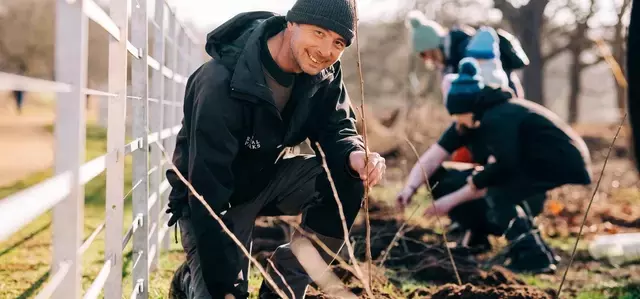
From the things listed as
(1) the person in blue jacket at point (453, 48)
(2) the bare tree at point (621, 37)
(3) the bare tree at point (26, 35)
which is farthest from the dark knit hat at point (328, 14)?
(3) the bare tree at point (26, 35)

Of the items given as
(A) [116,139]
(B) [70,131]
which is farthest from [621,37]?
(B) [70,131]

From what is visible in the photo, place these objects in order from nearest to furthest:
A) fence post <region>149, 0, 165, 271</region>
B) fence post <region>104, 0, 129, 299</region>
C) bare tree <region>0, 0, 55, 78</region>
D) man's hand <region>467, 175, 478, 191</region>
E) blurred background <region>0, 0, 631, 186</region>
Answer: fence post <region>104, 0, 129, 299</region>
fence post <region>149, 0, 165, 271</region>
man's hand <region>467, 175, 478, 191</region>
blurred background <region>0, 0, 631, 186</region>
bare tree <region>0, 0, 55, 78</region>

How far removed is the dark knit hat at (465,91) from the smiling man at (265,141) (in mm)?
2038

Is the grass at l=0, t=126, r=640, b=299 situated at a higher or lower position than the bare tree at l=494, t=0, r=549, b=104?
lower

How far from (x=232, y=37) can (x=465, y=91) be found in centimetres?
243

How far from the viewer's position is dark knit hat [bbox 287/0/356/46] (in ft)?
9.57

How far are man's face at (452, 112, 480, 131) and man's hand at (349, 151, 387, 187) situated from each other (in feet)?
8.24

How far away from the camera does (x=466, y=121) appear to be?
557cm

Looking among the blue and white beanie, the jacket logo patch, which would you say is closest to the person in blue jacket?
the blue and white beanie

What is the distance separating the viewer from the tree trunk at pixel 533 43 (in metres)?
18.6

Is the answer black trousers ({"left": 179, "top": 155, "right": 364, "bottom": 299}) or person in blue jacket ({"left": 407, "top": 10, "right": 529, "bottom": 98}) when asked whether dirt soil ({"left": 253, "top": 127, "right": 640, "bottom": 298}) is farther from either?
person in blue jacket ({"left": 407, "top": 10, "right": 529, "bottom": 98})

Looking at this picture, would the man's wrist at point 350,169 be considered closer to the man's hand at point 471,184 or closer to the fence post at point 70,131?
the fence post at point 70,131

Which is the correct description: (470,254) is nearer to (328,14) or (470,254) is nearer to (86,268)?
(86,268)

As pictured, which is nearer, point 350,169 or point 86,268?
point 350,169
